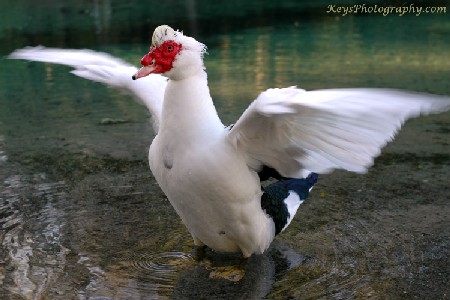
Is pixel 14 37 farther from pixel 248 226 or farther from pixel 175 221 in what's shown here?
pixel 248 226

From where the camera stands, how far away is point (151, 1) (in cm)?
1786

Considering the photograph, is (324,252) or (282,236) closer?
(324,252)

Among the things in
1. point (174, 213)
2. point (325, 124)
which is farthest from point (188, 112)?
point (174, 213)

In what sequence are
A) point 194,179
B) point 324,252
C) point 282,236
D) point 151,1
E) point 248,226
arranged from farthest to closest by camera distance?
1. point 151,1
2. point 282,236
3. point 324,252
4. point 248,226
5. point 194,179

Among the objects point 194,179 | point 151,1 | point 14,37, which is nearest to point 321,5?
point 151,1

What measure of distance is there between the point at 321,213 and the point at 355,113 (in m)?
1.84

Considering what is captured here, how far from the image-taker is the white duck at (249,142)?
2799mm

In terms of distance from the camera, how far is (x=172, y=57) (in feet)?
11.2
